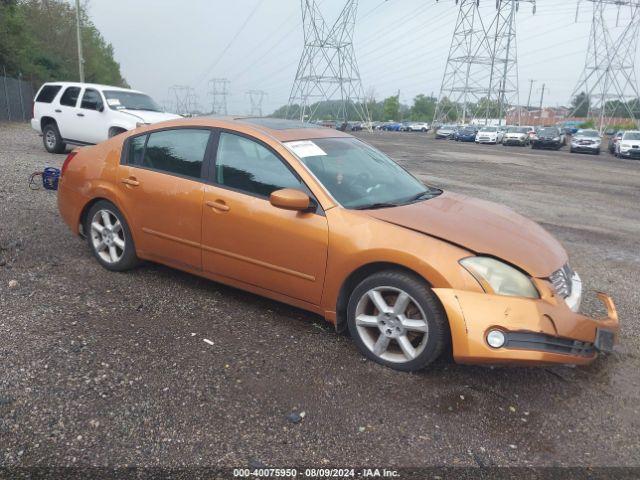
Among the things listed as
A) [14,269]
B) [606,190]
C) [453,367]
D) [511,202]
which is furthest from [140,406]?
[606,190]

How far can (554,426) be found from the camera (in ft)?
9.61

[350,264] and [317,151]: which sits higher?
[317,151]

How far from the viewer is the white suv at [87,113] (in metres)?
12.1

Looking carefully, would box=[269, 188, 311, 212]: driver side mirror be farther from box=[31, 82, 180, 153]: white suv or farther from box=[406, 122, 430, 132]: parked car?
box=[406, 122, 430, 132]: parked car

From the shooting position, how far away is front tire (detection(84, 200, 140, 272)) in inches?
185

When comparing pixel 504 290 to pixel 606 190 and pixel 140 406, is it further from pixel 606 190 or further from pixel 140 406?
pixel 606 190

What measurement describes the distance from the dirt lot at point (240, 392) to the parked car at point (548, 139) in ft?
110

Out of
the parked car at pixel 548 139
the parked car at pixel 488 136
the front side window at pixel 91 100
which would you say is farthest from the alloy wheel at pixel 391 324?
the parked car at pixel 488 136

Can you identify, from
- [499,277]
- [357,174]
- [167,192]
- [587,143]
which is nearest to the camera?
[499,277]

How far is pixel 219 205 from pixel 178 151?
77 cm

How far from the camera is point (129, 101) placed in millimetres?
12719

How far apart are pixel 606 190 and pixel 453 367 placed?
1231 cm

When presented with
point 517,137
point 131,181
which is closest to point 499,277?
point 131,181

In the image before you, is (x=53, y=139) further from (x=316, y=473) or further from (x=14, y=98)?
(x=14, y=98)
